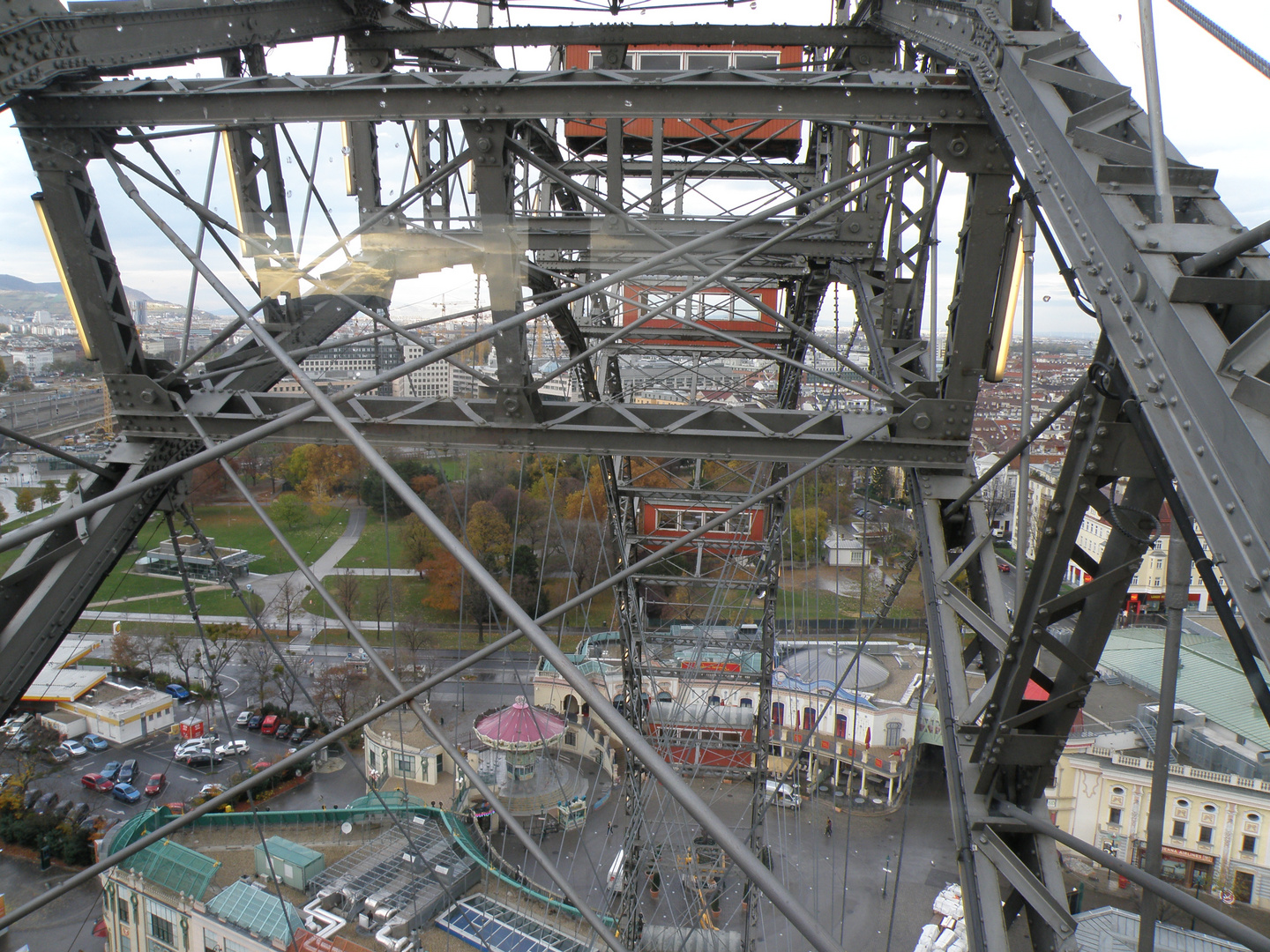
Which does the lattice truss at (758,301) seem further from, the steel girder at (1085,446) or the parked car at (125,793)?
the parked car at (125,793)

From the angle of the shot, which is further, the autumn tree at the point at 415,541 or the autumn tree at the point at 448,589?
the autumn tree at the point at 448,589

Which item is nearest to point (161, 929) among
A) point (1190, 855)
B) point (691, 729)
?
point (691, 729)

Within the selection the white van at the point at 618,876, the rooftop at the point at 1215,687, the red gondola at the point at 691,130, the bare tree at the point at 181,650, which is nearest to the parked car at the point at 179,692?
the bare tree at the point at 181,650

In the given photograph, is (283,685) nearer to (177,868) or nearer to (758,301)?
(177,868)

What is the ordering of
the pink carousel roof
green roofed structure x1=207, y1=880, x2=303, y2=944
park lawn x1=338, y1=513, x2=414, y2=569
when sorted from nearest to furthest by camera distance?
1. green roofed structure x1=207, y1=880, x2=303, y2=944
2. the pink carousel roof
3. park lawn x1=338, y1=513, x2=414, y2=569

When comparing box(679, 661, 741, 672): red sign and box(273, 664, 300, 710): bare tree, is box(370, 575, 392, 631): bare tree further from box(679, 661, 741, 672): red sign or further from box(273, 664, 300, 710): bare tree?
box(679, 661, 741, 672): red sign

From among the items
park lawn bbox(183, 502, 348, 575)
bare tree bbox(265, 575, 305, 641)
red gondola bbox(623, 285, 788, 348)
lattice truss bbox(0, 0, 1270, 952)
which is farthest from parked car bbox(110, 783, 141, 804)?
lattice truss bbox(0, 0, 1270, 952)
